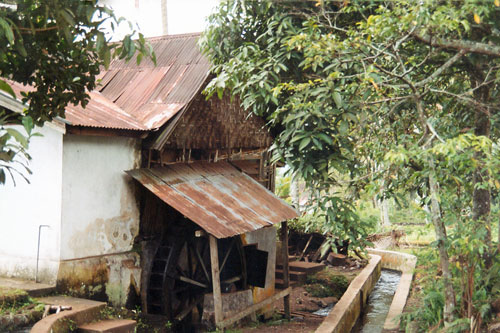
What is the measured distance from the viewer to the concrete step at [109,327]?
24.8 ft

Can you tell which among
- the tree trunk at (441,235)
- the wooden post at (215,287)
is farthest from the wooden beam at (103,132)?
the tree trunk at (441,235)

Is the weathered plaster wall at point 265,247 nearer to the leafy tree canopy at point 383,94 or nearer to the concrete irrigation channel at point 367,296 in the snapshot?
the concrete irrigation channel at point 367,296

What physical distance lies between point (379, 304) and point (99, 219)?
780 cm

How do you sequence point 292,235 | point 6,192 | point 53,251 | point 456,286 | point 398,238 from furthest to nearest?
point 398,238 → point 292,235 → point 6,192 → point 53,251 → point 456,286

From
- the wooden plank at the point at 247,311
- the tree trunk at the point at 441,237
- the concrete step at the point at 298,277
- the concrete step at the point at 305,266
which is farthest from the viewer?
the concrete step at the point at 305,266

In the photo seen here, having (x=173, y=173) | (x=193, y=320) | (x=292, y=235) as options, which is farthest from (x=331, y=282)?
(x=173, y=173)

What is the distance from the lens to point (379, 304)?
13.8 meters

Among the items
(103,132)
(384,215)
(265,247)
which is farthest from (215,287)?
(384,215)

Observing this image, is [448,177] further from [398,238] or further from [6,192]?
[398,238]

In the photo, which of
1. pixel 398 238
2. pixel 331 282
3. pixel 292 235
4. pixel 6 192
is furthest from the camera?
pixel 398 238

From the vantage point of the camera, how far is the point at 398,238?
2111cm

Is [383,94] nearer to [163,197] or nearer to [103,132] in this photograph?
[163,197]

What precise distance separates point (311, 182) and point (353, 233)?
37.5 inches

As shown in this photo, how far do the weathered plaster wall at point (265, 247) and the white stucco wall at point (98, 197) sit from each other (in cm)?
286
